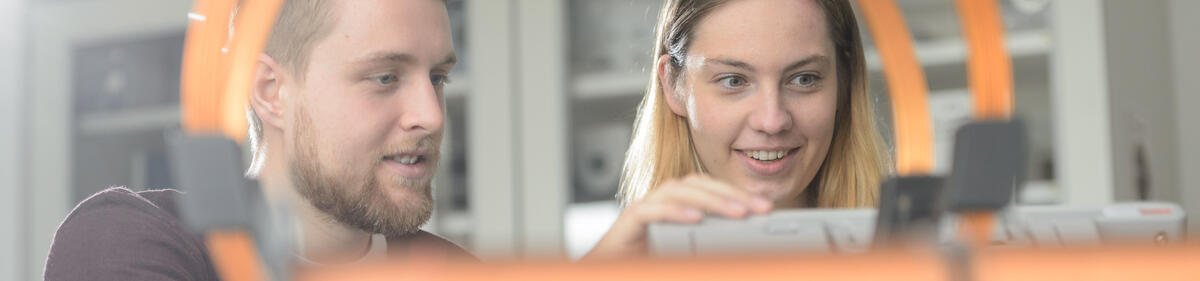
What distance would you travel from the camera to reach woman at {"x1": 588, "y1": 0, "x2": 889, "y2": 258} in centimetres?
97

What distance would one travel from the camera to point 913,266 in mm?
240

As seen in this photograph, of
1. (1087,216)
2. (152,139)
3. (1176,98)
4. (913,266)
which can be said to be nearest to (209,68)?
(913,266)

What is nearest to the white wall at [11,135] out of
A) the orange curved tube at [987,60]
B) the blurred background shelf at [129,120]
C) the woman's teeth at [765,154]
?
the blurred background shelf at [129,120]

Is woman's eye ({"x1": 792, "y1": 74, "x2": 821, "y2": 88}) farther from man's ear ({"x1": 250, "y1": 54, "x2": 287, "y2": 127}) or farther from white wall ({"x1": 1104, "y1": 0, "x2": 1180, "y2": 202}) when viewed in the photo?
white wall ({"x1": 1104, "y1": 0, "x2": 1180, "y2": 202})

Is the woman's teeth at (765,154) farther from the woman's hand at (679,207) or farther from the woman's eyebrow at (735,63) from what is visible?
the woman's hand at (679,207)

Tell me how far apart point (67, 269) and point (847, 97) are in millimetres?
649

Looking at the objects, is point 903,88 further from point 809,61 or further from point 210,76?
point 809,61

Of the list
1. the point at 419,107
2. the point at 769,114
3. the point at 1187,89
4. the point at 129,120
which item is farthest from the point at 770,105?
the point at 129,120

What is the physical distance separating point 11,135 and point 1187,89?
1930mm

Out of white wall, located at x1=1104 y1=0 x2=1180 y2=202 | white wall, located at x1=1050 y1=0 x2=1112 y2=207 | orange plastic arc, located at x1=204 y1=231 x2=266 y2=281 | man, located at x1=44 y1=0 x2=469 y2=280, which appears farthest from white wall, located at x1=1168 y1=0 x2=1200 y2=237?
orange plastic arc, located at x1=204 y1=231 x2=266 y2=281

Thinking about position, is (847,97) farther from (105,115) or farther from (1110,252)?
(105,115)

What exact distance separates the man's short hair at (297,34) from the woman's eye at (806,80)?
0.39m

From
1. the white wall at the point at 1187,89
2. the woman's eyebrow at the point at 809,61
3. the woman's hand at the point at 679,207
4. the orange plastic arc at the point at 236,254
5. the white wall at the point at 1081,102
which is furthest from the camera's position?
the white wall at the point at 1187,89

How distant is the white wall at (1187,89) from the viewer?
1562 millimetres
